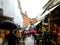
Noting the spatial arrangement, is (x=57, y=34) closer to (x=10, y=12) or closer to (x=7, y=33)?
(x=7, y=33)

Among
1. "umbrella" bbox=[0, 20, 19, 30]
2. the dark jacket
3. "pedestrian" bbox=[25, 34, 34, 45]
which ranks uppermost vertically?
"umbrella" bbox=[0, 20, 19, 30]

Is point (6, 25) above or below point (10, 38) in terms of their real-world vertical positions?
above

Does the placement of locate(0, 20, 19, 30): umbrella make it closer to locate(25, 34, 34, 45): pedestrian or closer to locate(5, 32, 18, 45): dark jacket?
locate(5, 32, 18, 45): dark jacket

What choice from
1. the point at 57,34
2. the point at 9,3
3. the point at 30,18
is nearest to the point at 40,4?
the point at 30,18

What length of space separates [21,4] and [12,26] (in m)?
7.31

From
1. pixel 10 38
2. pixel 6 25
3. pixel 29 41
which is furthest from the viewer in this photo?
pixel 29 41

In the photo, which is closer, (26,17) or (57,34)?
(57,34)

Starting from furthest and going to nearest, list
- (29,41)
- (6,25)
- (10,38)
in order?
(29,41)
(6,25)
(10,38)

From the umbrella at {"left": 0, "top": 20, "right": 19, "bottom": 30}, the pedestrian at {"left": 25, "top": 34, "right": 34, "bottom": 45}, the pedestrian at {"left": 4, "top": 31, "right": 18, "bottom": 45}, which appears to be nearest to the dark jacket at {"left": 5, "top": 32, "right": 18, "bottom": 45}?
the pedestrian at {"left": 4, "top": 31, "right": 18, "bottom": 45}

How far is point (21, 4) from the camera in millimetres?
12266

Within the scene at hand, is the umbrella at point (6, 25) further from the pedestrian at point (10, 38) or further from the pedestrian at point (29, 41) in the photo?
the pedestrian at point (29, 41)

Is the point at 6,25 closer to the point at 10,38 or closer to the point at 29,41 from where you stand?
the point at 10,38

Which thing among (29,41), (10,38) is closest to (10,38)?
(10,38)

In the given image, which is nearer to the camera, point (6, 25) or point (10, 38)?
point (10, 38)
